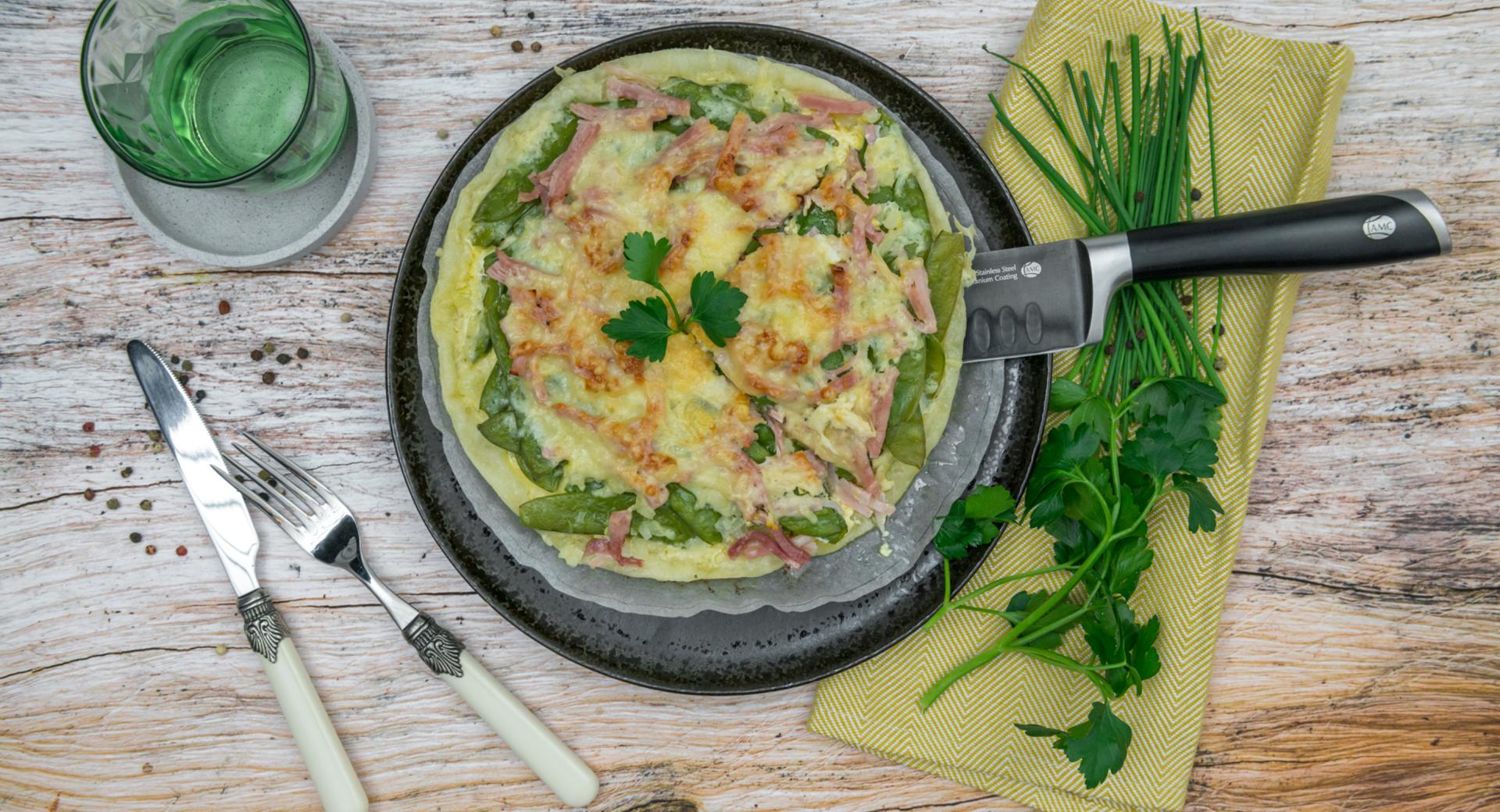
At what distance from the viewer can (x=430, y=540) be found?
10.9 ft

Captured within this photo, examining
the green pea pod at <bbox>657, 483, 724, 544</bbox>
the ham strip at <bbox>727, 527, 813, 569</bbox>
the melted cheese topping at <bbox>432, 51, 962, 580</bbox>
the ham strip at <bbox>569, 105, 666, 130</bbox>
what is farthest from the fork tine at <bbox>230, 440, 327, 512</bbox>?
the ham strip at <bbox>569, 105, 666, 130</bbox>

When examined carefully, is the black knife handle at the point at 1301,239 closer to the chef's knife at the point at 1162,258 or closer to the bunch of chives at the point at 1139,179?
the chef's knife at the point at 1162,258

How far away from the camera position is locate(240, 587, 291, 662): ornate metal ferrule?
3.19 m

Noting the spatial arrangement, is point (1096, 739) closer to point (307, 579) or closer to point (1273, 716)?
point (1273, 716)

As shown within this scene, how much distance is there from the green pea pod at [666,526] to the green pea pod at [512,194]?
0.99 m

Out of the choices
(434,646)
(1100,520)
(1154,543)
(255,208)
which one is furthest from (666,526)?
(255,208)

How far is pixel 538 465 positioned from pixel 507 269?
0.60m

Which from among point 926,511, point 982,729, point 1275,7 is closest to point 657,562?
point 926,511

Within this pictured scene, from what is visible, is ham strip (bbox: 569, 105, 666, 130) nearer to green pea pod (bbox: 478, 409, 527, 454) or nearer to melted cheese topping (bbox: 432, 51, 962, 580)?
melted cheese topping (bbox: 432, 51, 962, 580)

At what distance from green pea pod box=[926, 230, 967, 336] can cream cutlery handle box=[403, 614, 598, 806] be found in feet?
6.63

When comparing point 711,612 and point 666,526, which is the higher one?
point 666,526

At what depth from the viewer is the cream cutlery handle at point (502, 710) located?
10.4ft

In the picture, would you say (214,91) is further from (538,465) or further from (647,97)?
(538,465)

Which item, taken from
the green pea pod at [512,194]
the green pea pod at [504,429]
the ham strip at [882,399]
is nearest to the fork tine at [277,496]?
the green pea pod at [504,429]
